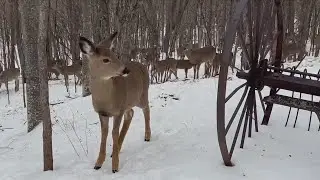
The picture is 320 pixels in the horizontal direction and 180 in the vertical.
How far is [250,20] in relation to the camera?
6.09 metres

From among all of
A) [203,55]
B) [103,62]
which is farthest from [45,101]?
[203,55]

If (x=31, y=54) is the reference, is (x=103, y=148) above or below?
below

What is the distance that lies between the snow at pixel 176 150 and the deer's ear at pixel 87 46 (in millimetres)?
1691

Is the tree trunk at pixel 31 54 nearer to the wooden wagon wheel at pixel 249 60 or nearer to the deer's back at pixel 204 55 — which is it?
the wooden wagon wheel at pixel 249 60

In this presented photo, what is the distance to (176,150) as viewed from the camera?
6.25 meters

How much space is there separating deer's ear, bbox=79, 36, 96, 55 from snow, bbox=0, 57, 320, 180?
5.55 ft

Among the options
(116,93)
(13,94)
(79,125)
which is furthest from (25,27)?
(13,94)

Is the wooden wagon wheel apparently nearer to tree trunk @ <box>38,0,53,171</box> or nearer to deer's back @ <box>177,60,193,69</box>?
tree trunk @ <box>38,0,53,171</box>

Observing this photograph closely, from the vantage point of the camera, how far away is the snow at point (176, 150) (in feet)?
17.5

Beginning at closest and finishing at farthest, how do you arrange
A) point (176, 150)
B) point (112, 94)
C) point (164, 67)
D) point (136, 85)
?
point (112, 94) → point (176, 150) → point (136, 85) → point (164, 67)

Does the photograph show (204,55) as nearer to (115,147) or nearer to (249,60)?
(249,60)

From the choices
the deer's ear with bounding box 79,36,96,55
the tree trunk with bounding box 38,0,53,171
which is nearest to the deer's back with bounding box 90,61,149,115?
the deer's ear with bounding box 79,36,96,55

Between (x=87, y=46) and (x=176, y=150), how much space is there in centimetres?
213

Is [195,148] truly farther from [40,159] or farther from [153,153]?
[40,159]
